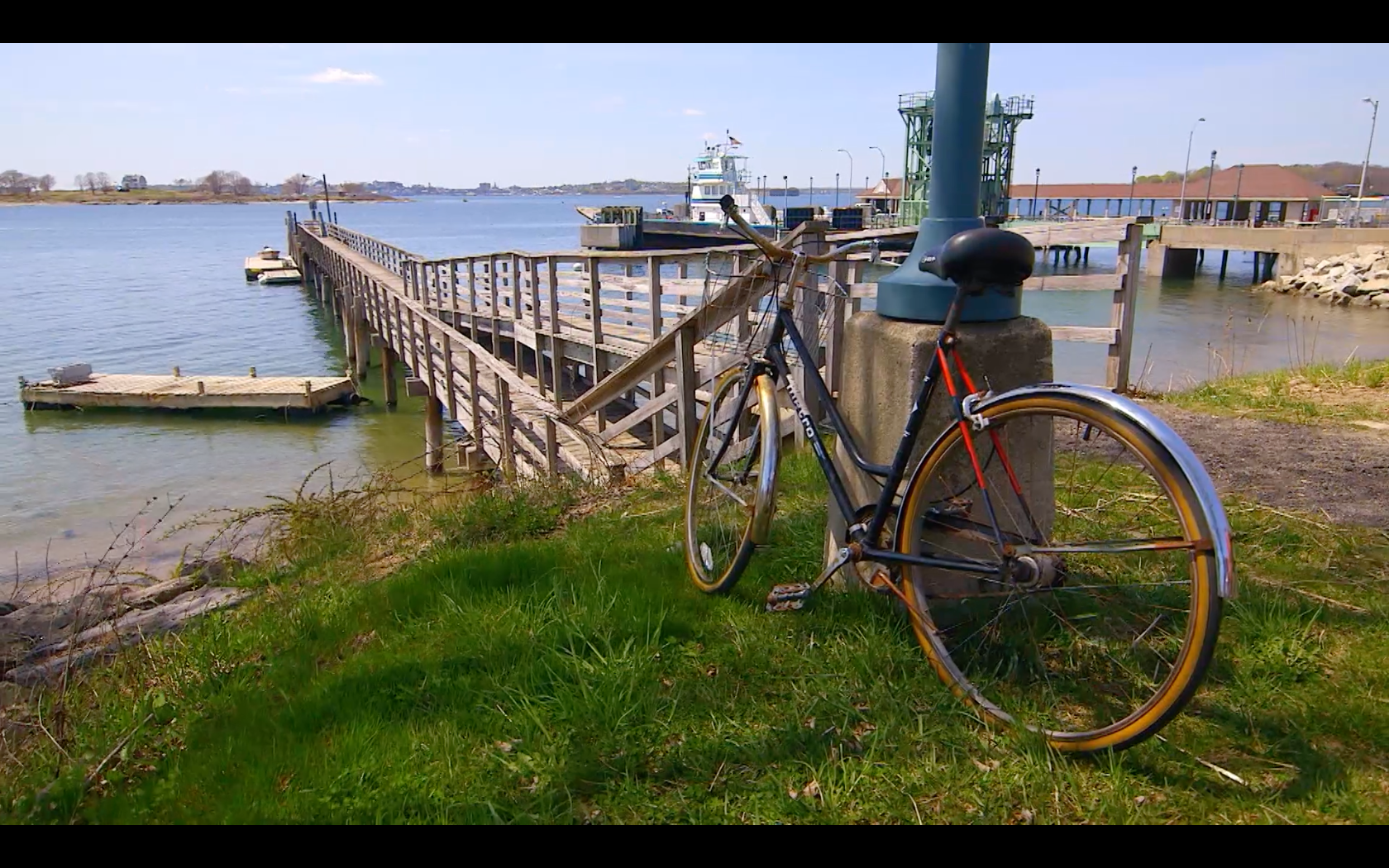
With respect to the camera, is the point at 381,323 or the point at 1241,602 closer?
A: the point at 1241,602

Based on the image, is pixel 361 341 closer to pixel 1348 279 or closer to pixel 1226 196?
pixel 1348 279

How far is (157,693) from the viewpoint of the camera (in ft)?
10.4

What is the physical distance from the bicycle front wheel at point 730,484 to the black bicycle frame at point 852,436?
7cm

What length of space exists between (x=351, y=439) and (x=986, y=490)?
1979 centimetres

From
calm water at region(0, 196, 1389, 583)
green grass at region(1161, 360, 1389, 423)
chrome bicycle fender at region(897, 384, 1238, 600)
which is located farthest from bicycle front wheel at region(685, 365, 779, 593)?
green grass at region(1161, 360, 1389, 423)

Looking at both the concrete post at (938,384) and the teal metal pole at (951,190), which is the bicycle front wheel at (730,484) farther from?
the teal metal pole at (951,190)

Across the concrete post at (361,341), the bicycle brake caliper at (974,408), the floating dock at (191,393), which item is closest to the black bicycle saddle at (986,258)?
the bicycle brake caliper at (974,408)

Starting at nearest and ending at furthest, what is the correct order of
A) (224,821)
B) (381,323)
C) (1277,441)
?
1. (224,821)
2. (1277,441)
3. (381,323)

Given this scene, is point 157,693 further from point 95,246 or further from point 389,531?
point 95,246

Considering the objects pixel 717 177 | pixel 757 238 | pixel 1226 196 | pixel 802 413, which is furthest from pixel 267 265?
pixel 1226 196

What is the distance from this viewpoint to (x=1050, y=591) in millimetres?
2213

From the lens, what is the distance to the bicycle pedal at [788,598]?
9.49 ft

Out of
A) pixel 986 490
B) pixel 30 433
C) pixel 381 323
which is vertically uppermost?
pixel 986 490
